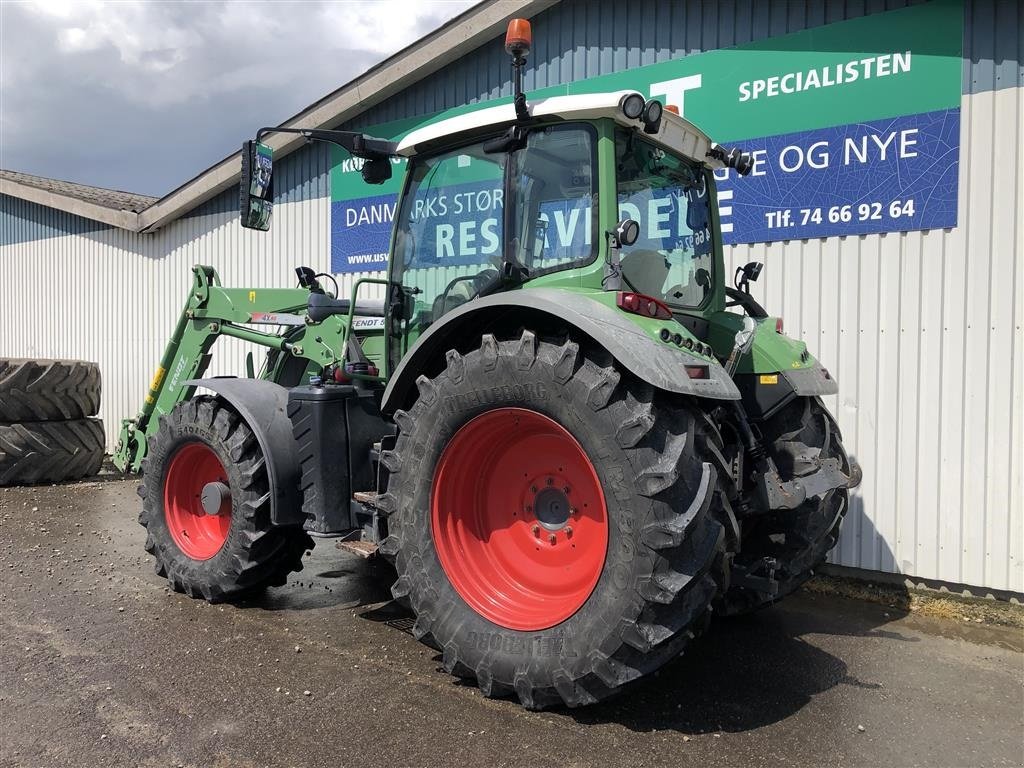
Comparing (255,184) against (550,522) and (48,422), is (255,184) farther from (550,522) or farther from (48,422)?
(48,422)

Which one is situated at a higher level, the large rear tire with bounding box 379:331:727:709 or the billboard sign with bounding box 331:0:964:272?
the billboard sign with bounding box 331:0:964:272

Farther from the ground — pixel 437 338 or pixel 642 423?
pixel 437 338

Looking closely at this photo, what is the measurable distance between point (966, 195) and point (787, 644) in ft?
10.1

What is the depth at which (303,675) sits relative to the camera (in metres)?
3.61

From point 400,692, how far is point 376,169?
8.79 ft

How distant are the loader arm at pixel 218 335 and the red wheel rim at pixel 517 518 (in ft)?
5.18

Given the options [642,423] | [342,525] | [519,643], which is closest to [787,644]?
[519,643]

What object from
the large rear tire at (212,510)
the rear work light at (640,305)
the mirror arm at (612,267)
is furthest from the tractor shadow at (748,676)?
the large rear tire at (212,510)

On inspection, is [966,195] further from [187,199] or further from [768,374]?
[187,199]

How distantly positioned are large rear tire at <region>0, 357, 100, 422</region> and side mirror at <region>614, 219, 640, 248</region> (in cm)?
726

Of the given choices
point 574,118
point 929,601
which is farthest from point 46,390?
point 929,601

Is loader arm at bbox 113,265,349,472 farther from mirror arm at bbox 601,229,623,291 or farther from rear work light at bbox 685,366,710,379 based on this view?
rear work light at bbox 685,366,710,379

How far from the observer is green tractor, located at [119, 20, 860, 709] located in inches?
116

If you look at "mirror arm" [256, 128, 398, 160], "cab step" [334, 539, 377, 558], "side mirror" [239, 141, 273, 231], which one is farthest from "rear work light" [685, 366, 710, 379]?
"side mirror" [239, 141, 273, 231]
